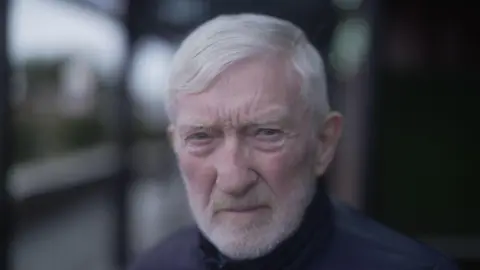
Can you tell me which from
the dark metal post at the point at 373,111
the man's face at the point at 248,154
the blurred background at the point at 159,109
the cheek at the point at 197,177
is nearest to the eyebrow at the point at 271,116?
the man's face at the point at 248,154

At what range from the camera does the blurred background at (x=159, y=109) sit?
2.99 metres

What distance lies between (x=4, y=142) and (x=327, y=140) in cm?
169

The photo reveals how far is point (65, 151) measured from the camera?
3.91 metres

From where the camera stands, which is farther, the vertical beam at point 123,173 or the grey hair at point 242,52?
the vertical beam at point 123,173

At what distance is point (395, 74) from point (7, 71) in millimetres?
1653

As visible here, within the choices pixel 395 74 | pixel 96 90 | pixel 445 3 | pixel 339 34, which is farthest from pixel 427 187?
pixel 96 90

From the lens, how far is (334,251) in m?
1.31

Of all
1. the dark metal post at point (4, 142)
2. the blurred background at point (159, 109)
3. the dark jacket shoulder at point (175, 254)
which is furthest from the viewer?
the blurred background at point (159, 109)

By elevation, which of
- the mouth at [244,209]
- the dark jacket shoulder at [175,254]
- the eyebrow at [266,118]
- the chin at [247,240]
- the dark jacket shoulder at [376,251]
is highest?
the eyebrow at [266,118]

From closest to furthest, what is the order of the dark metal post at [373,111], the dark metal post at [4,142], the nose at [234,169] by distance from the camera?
1. the nose at [234,169]
2. the dark metal post at [4,142]
3. the dark metal post at [373,111]

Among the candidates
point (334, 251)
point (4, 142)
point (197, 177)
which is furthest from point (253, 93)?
point (4, 142)

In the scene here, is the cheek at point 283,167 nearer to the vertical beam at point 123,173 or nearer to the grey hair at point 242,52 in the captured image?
the grey hair at point 242,52

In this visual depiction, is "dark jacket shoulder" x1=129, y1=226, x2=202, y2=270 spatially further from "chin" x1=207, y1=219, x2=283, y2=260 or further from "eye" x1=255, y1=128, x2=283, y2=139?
"eye" x1=255, y1=128, x2=283, y2=139

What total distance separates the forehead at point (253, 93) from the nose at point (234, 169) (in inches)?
1.7
